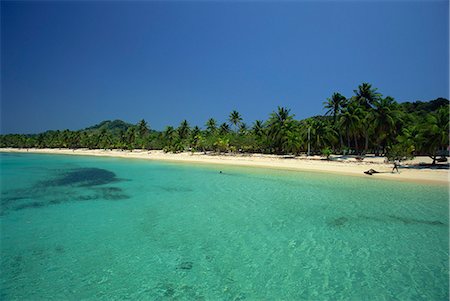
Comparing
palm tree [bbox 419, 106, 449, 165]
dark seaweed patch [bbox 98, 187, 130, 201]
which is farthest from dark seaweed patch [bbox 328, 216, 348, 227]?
palm tree [bbox 419, 106, 449, 165]

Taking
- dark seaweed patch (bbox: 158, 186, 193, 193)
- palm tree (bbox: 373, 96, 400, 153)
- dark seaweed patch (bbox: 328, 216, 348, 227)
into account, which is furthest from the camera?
palm tree (bbox: 373, 96, 400, 153)

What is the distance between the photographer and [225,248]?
30.2 ft

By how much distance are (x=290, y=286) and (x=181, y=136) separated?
265 ft

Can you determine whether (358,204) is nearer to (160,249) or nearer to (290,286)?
(290,286)

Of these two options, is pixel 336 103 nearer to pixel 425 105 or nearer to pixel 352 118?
pixel 352 118

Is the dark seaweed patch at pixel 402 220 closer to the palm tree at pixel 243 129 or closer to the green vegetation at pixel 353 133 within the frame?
the green vegetation at pixel 353 133

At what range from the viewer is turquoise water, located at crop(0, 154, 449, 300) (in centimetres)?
Result: 666

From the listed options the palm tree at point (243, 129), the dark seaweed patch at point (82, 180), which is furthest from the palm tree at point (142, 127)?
the dark seaweed patch at point (82, 180)

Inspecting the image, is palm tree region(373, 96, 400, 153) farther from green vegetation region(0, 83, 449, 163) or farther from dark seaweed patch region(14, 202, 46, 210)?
dark seaweed patch region(14, 202, 46, 210)

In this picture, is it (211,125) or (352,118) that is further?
(211,125)

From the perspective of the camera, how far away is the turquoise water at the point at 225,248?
666 centimetres

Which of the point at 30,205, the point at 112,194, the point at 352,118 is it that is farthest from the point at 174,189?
the point at 352,118

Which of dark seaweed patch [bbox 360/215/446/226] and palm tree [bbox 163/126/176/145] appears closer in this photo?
dark seaweed patch [bbox 360/215/446/226]

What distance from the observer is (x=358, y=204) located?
1578cm
